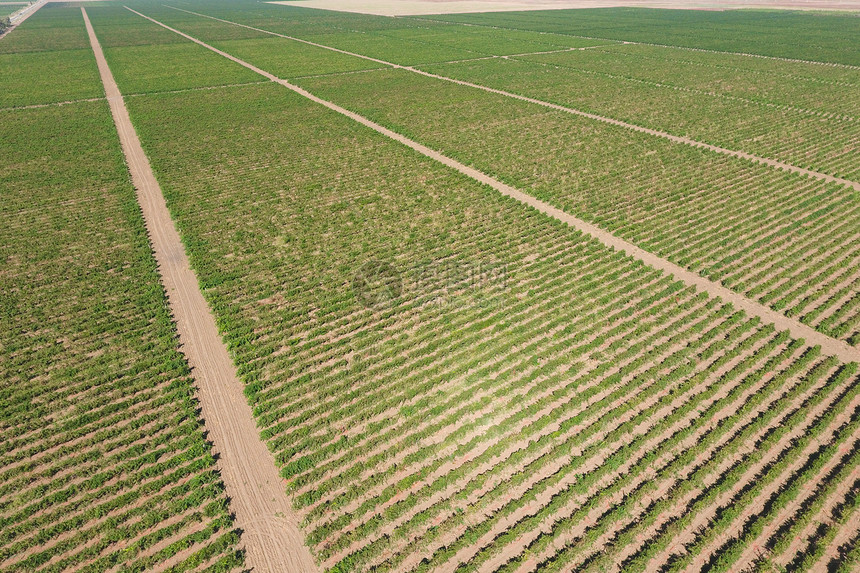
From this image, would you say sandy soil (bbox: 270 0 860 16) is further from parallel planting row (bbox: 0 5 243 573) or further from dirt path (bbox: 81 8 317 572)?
dirt path (bbox: 81 8 317 572)

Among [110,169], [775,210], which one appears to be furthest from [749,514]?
[110,169]

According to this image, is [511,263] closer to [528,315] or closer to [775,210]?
[528,315]

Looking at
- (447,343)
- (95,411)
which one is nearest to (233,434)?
(95,411)

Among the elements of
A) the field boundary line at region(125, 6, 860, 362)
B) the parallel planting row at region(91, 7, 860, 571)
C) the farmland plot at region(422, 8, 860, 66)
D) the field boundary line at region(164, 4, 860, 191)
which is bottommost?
the parallel planting row at region(91, 7, 860, 571)

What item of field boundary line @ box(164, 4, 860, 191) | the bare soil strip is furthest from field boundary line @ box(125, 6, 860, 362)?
the bare soil strip

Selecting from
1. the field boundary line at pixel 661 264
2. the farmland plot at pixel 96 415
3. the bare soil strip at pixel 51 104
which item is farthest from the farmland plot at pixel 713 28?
the farmland plot at pixel 96 415
